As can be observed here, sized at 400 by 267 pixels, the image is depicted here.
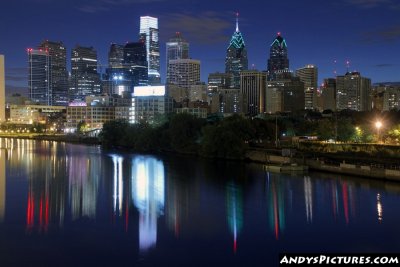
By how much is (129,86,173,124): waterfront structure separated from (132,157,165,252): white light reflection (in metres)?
55.8

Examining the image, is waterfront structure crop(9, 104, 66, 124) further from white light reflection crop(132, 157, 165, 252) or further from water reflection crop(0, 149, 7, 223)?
white light reflection crop(132, 157, 165, 252)

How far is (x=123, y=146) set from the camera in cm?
5869

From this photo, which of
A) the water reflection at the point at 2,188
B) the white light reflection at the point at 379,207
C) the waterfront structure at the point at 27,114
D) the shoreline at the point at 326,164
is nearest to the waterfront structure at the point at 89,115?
the waterfront structure at the point at 27,114

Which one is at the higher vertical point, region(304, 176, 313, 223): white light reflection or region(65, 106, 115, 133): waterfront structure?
region(65, 106, 115, 133): waterfront structure

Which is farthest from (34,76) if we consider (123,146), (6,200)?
(6,200)

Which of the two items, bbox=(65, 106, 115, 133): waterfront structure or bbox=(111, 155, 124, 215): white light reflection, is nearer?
bbox=(111, 155, 124, 215): white light reflection

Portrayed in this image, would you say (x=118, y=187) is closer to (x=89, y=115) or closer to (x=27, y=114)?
(x=89, y=115)

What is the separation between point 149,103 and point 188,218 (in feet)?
254

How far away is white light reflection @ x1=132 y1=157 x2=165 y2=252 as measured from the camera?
52.1 ft

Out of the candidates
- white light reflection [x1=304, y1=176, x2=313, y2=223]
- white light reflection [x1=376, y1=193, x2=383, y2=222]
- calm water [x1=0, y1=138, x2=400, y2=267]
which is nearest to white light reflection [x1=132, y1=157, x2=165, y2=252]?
calm water [x1=0, y1=138, x2=400, y2=267]

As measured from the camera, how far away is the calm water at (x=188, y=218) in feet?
46.3

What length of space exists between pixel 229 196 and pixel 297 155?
1293cm

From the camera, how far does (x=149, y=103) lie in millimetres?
94312

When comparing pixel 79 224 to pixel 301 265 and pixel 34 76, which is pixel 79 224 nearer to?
pixel 301 265
